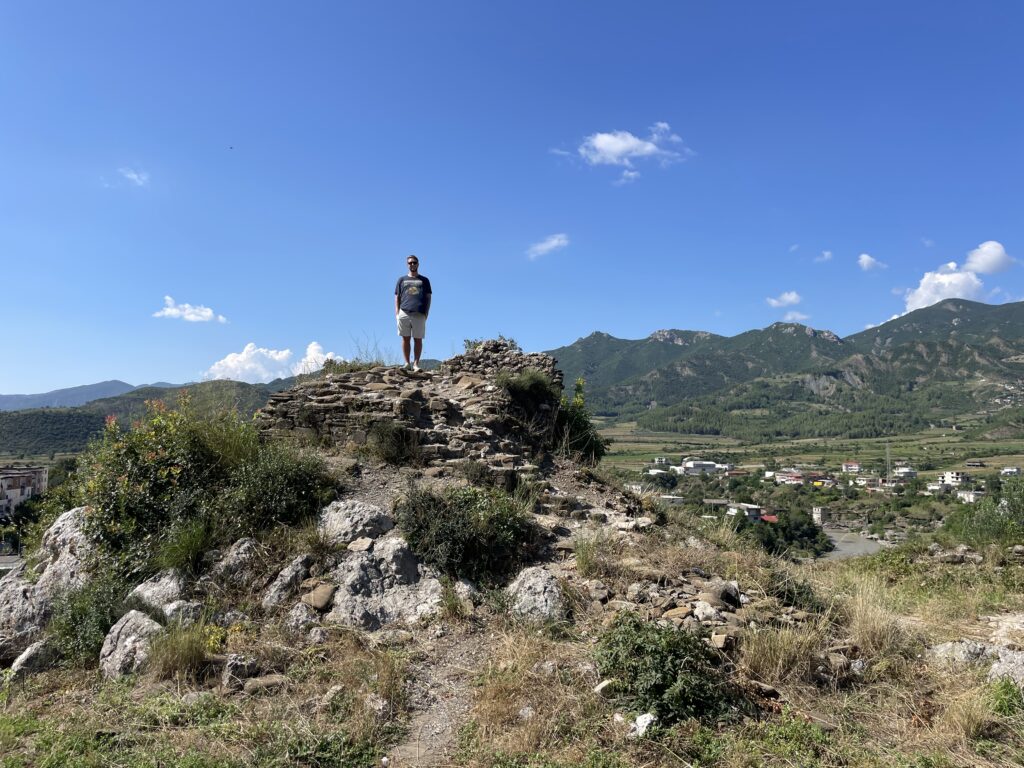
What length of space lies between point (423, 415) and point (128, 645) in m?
5.33

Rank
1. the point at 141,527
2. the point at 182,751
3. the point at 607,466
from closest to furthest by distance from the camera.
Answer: the point at 182,751
the point at 141,527
the point at 607,466

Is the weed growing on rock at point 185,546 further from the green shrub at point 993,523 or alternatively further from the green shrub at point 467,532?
the green shrub at point 993,523

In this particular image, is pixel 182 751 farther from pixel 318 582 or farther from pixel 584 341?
pixel 584 341

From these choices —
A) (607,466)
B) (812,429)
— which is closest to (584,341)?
(812,429)

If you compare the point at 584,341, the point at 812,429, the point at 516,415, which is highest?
the point at 584,341

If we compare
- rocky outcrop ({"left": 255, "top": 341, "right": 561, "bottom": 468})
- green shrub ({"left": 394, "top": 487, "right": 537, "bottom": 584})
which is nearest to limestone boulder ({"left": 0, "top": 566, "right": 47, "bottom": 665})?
rocky outcrop ({"left": 255, "top": 341, "right": 561, "bottom": 468})

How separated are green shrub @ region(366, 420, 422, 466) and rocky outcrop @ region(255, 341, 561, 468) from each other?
0.06 m

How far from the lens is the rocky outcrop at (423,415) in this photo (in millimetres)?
9234

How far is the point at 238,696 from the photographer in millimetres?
4887

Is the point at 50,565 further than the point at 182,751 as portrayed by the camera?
Yes

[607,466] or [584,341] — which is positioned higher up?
[584,341]

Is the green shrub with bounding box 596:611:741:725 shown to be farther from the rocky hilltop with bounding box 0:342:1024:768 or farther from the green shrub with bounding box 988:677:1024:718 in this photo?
the green shrub with bounding box 988:677:1024:718

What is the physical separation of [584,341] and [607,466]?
547 feet

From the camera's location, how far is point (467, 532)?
675 cm
